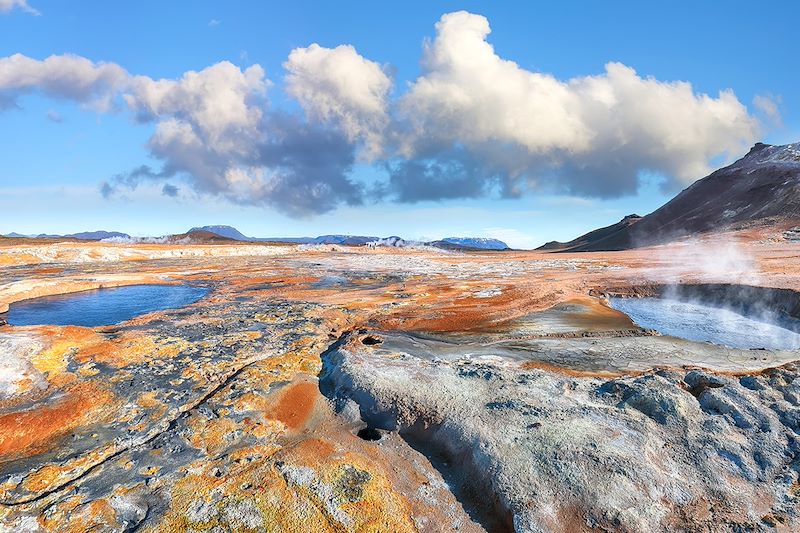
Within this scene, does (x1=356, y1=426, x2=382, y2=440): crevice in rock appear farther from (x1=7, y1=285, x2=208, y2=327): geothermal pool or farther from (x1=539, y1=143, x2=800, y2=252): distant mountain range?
(x1=539, y1=143, x2=800, y2=252): distant mountain range

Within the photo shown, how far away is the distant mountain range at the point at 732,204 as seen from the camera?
80312mm

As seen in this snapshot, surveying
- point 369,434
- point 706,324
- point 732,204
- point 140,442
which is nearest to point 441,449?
point 369,434

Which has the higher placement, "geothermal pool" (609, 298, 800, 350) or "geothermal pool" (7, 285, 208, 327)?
"geothermal pool" (609, 298, 800, 350)

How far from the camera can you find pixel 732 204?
94.8m

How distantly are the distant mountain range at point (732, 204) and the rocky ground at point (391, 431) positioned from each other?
260 ft

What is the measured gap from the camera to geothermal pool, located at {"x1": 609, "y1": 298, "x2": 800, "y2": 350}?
20.2 m

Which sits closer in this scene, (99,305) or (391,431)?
(391,431)

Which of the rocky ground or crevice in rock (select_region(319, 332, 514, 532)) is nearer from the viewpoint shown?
the rocky ground

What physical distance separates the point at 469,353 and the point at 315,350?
617cm

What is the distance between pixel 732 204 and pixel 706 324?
91652 millimetres

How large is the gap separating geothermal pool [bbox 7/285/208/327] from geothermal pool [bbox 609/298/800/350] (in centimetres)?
2998

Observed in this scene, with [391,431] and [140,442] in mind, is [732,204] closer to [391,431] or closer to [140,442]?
[391,431]

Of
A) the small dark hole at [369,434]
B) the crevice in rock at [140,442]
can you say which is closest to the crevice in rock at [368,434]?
the small dark hole at [369,434]

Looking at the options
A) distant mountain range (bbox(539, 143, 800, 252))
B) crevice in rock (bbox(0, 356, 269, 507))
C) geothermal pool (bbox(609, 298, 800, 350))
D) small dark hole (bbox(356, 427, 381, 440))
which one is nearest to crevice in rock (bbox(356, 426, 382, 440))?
small dark hole (bbox(356, 427, 381, 440))
